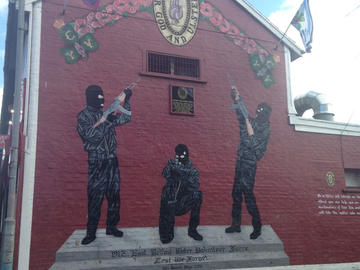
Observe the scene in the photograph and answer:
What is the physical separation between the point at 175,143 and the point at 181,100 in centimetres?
131

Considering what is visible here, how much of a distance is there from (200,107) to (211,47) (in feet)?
6.67

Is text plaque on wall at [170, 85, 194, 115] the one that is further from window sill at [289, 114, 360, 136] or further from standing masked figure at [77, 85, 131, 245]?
window sill at [289, 114, 360, 136]

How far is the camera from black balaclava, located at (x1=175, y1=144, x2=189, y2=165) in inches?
504

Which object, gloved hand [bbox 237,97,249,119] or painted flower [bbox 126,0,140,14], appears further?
gloved hand [bbox 237,97,249,119]

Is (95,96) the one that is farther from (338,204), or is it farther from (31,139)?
(338,204)

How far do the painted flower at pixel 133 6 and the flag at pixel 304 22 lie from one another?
16.1 feet

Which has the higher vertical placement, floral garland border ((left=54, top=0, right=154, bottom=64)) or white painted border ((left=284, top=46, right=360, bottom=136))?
floral garland border ((left=54, top=0, right=154, bottom=64))

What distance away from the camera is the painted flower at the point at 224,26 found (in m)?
14.2

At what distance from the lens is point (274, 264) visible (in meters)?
13.1

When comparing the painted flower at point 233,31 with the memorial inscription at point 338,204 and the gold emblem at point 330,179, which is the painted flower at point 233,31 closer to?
the gold emblem at point 330,179

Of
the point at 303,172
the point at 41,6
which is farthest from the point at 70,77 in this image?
the point at 303,172

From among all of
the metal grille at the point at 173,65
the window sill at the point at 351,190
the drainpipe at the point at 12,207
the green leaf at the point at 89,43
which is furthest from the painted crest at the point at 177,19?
the window sill at the point at 351,190

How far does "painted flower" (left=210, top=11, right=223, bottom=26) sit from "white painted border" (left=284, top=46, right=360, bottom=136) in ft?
8.39

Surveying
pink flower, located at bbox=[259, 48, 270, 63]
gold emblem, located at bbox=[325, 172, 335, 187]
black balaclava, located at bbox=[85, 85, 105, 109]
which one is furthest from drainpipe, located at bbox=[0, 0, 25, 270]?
gold emblem, located at bbox=[325, 172, 335, 187]
